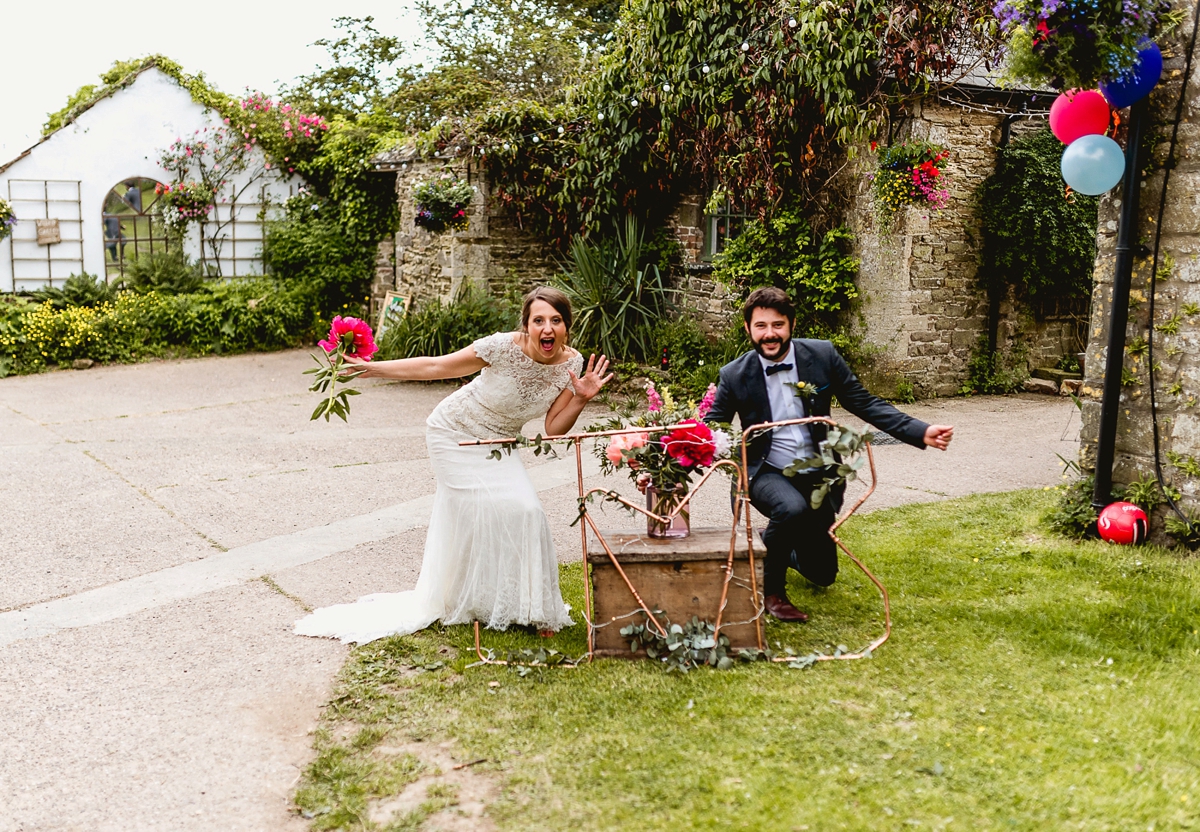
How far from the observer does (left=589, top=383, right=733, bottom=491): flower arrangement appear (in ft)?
13.6

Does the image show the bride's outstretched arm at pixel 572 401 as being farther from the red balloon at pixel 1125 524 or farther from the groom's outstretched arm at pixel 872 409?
the red balloon at pixel 1125 524

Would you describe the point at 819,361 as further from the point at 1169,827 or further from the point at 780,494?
the point at 1169,827

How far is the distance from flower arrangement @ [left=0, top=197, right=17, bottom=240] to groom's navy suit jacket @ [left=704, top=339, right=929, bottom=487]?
13.5 metres

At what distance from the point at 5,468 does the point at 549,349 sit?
5742 millimetres

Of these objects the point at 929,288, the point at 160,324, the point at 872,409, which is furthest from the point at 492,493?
the point at 160,324

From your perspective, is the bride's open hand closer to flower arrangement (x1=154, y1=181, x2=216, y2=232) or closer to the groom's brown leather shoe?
the groom's brown leather shoe

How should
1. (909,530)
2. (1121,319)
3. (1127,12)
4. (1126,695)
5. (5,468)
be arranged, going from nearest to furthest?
(1126,695), (1127,12), (1121,319), (909,530), (5,468)

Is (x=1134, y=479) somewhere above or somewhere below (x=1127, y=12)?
below

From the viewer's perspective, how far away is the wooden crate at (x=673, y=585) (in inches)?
163

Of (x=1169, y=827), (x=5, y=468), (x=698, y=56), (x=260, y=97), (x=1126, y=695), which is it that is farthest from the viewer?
(x=260, y=97)

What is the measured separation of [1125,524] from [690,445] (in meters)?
2.77

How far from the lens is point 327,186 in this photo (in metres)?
16.1

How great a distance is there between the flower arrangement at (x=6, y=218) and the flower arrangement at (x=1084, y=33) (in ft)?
46.0

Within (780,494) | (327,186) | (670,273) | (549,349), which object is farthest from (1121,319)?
(327,186)
